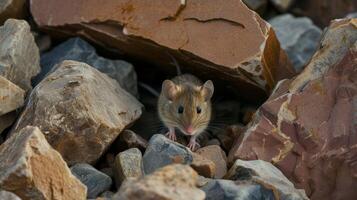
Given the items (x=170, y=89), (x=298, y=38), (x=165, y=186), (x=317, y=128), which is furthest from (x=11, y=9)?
(x=165, y=186)

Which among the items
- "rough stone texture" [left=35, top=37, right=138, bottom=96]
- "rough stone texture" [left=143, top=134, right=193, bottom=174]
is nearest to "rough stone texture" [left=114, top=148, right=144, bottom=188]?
"rough stone texture" [left=143, top=134, right=193, bottom=174]

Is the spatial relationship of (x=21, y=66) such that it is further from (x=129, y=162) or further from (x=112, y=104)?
(x=129, y=162)

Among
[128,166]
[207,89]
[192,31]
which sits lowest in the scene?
[207,89]

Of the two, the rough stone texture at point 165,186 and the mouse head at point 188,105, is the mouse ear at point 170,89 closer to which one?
the mouse head at point 188,105

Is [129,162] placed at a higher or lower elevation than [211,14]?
lower

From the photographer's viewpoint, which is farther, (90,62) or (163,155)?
(90,62)

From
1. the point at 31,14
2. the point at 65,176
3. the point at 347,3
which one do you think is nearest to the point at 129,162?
the point at 65,176

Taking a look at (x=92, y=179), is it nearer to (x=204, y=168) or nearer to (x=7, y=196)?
(x=204, y=168)

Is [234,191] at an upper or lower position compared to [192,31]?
lower
